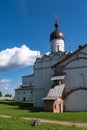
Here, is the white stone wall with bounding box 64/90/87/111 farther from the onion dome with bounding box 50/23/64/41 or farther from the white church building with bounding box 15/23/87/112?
the onion dome with bounding box 50/23/64/41

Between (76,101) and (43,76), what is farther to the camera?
(43,76)

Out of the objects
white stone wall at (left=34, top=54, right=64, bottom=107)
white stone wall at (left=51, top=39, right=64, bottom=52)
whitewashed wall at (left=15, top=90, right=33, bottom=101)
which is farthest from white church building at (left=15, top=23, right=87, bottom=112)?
whitewashed wall at (left=15, top=90, right=33, bottom=101)

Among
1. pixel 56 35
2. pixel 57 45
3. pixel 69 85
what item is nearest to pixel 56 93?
pixel 69 85

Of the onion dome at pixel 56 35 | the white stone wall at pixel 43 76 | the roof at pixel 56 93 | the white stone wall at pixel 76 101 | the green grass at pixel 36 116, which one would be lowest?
the green grass at pixel 36 116

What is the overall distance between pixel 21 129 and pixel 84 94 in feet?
51.9

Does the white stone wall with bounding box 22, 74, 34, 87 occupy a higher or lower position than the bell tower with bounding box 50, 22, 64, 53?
lower

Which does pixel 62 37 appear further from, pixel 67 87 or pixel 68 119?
pixel 68 119

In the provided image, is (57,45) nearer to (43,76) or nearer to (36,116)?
(43,76)

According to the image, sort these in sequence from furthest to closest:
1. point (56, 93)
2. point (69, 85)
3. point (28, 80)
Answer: point (28, 80)
point (69, 85)
point (56, 93)

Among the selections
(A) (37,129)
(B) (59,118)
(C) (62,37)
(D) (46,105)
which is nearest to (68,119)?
(B) (59,118)

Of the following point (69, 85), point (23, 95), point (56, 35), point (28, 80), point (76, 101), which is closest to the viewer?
point (76, 101)

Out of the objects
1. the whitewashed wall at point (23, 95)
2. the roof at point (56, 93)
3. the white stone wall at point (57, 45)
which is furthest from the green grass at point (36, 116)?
the whitewashed wall at point (23, 95)

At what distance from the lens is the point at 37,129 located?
14.3 meters

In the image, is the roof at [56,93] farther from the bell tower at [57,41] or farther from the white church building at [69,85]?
the bell tower at [57,41]
